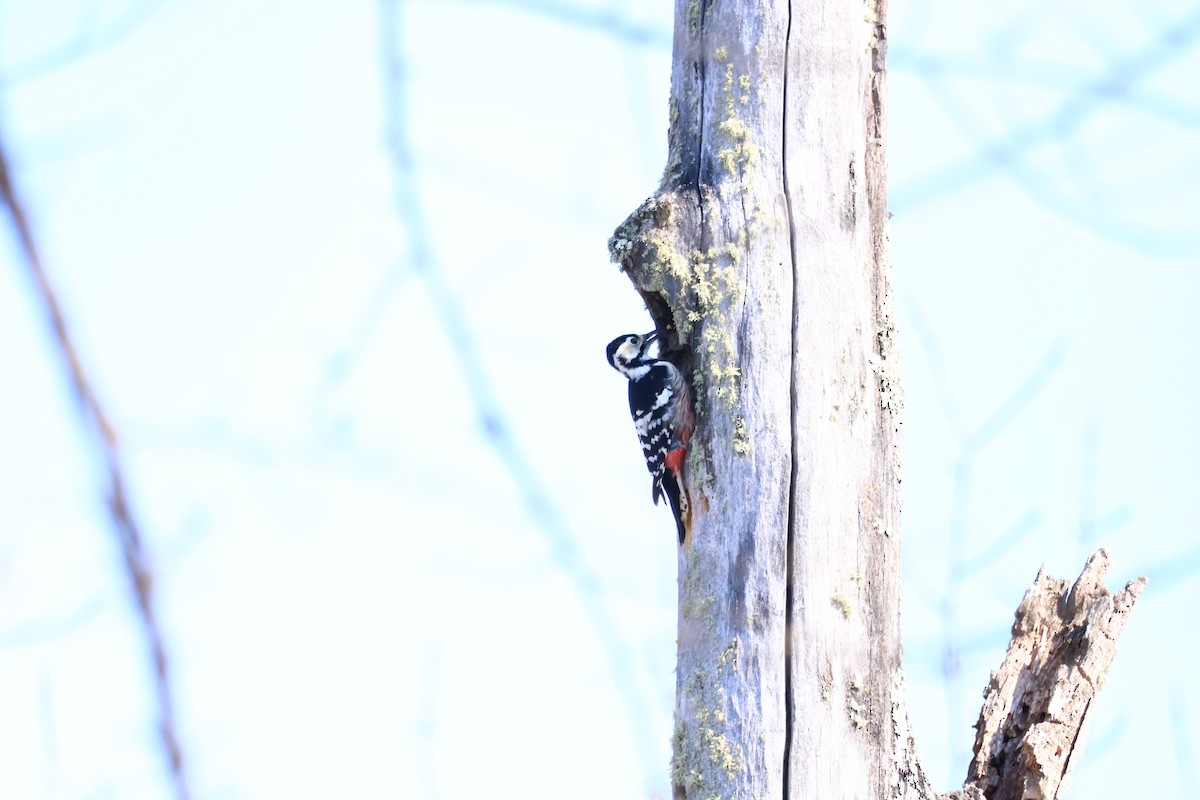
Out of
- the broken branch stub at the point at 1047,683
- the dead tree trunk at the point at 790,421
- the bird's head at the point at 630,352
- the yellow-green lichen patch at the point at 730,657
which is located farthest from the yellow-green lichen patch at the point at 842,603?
the bird's head at the point at 630,352

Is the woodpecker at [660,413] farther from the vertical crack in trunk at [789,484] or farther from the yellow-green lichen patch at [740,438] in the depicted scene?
the vertical crack in trunk at [789,484]

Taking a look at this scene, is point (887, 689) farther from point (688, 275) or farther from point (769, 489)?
point (688, 275)

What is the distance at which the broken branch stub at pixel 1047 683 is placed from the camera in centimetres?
313

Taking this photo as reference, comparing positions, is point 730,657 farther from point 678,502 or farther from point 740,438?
point 678,502

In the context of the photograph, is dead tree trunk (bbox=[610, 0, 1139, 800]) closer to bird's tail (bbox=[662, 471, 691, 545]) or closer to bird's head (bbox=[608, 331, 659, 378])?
bird's tail (bbox=[662, 471, 691, 545])

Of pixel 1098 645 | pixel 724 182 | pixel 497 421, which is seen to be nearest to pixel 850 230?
pixel 724 182

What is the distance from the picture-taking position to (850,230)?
3.16 metres

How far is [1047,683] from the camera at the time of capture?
325cm

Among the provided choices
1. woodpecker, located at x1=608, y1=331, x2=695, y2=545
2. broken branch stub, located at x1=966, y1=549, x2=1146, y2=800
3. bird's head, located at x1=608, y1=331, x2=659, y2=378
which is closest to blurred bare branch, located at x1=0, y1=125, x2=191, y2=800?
woodpecker, located at x1=608, y1=331, x2=695, y2=545

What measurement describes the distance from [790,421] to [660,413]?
4.08 feet

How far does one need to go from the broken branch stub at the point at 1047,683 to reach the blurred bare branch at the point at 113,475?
9.02 feet

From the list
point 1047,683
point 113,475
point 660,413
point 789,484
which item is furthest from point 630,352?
point 113,475

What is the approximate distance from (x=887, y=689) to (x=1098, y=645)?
2.13 feet

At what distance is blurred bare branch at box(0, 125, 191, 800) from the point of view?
77 centimetres
